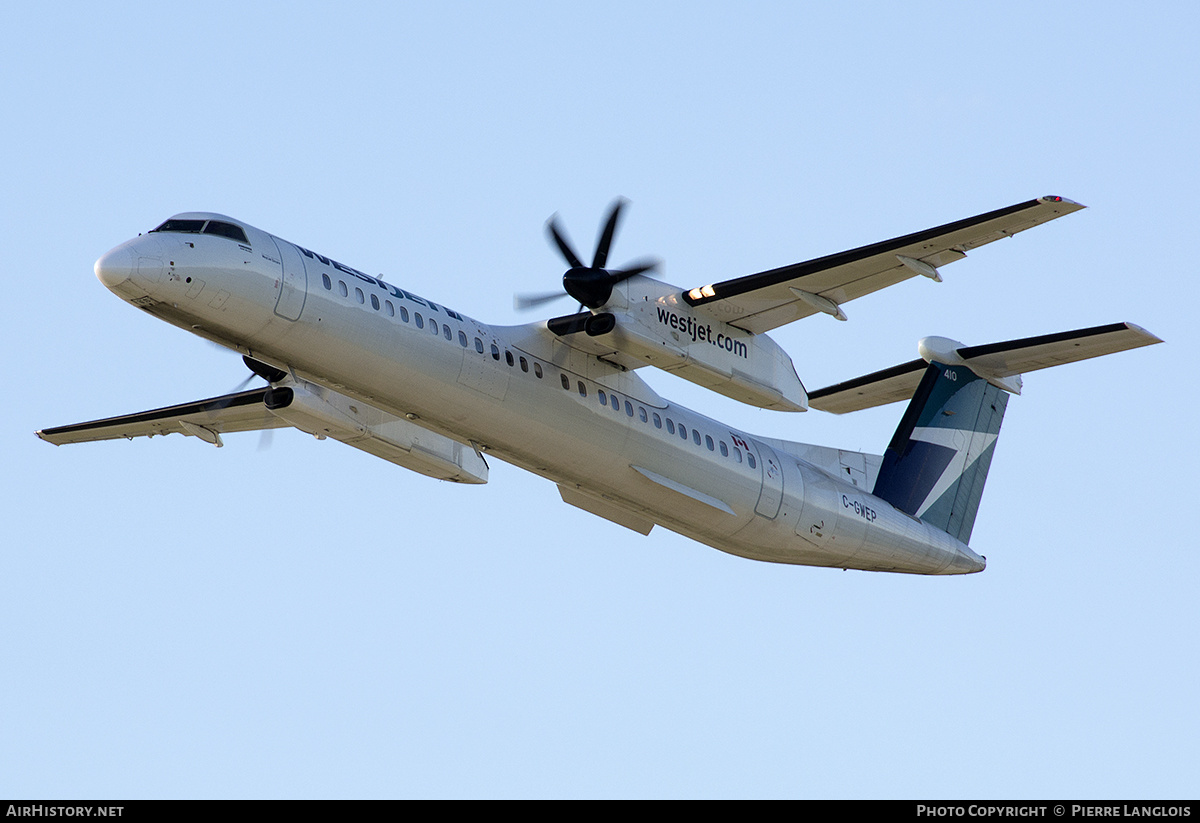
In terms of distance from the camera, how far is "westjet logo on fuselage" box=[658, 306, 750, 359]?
709 inches

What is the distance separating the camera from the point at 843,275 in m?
17.8

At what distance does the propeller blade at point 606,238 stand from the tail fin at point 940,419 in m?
5.97

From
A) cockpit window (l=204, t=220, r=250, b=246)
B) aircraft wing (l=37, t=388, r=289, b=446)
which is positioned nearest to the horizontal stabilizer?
aircraft wing (l=37, t=388, r=289, b=446)

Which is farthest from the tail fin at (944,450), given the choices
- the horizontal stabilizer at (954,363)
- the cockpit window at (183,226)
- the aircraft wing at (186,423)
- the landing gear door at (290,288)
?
the cockpit window at (183,226)

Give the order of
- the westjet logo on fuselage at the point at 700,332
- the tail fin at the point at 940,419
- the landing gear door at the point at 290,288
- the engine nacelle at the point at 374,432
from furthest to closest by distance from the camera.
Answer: the tail fin at the point at 940,419, the engine nacelle at the point at 374,432, the westjet logo on fuselage at the point at 700,332, the landing gear door at the point at 290,288

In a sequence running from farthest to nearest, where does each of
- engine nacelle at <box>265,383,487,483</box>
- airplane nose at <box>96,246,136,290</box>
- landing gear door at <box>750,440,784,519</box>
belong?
landing gear door at <box>750,440,784,519</box>
engine nacelle at <box>265,383,487,483</box>
airplane nose at <box>96,246,136,290</box>

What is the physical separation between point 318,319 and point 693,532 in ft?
22.1

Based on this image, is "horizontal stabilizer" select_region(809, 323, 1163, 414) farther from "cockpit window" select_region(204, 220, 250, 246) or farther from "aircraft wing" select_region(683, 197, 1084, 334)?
"cockpit window" select_region(204, 220, 250, 246)

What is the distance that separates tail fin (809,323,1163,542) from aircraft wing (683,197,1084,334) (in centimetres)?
452

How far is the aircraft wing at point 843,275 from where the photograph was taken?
1658 cm

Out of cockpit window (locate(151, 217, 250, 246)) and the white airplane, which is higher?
cockpit window (locate(151, 217, 250, 246))

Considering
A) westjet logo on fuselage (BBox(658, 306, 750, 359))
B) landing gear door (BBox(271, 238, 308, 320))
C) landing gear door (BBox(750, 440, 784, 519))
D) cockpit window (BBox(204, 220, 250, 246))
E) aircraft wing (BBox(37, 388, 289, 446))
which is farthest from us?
aircraft wing (BBox(37, 388, 289, 446))

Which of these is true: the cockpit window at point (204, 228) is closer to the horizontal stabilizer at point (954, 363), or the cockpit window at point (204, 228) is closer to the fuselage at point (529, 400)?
the fuselage at point (529, 400)

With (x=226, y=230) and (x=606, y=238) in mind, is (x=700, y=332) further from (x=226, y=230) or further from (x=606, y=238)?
(x=226, y=230)
